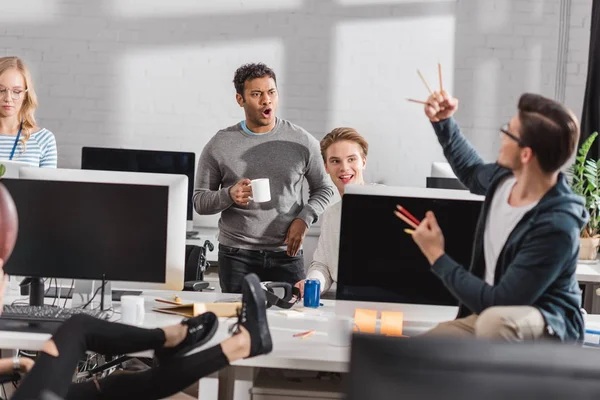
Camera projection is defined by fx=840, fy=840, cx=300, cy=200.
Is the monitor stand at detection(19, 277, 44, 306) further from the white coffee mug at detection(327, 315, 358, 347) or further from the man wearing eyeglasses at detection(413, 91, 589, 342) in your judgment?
the man wearing eyeglasses at detection(413, 91, 589, 342)

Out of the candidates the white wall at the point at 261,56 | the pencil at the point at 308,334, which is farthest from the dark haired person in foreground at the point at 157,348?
the white wall at the point at 261,56

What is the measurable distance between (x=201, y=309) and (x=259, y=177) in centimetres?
95

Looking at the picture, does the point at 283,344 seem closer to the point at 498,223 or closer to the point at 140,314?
the point at 140,314

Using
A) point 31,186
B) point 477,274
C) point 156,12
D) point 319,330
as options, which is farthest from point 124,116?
point 477,274

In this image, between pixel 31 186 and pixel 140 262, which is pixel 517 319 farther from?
pixel 31 186

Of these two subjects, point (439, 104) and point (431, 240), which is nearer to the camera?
point (431, 240)

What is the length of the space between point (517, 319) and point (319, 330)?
71 cm

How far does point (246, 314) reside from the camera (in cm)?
218

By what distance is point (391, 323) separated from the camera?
237 cm

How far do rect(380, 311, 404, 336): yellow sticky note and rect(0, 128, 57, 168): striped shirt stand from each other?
168cm

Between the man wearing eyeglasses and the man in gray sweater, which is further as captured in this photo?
the man in gray sweater

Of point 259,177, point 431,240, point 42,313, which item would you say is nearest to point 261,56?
point 259,177

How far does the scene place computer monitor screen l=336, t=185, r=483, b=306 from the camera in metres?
2.39

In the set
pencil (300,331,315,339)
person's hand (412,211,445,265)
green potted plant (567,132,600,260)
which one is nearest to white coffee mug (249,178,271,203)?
pencil (300,331,315,339)
